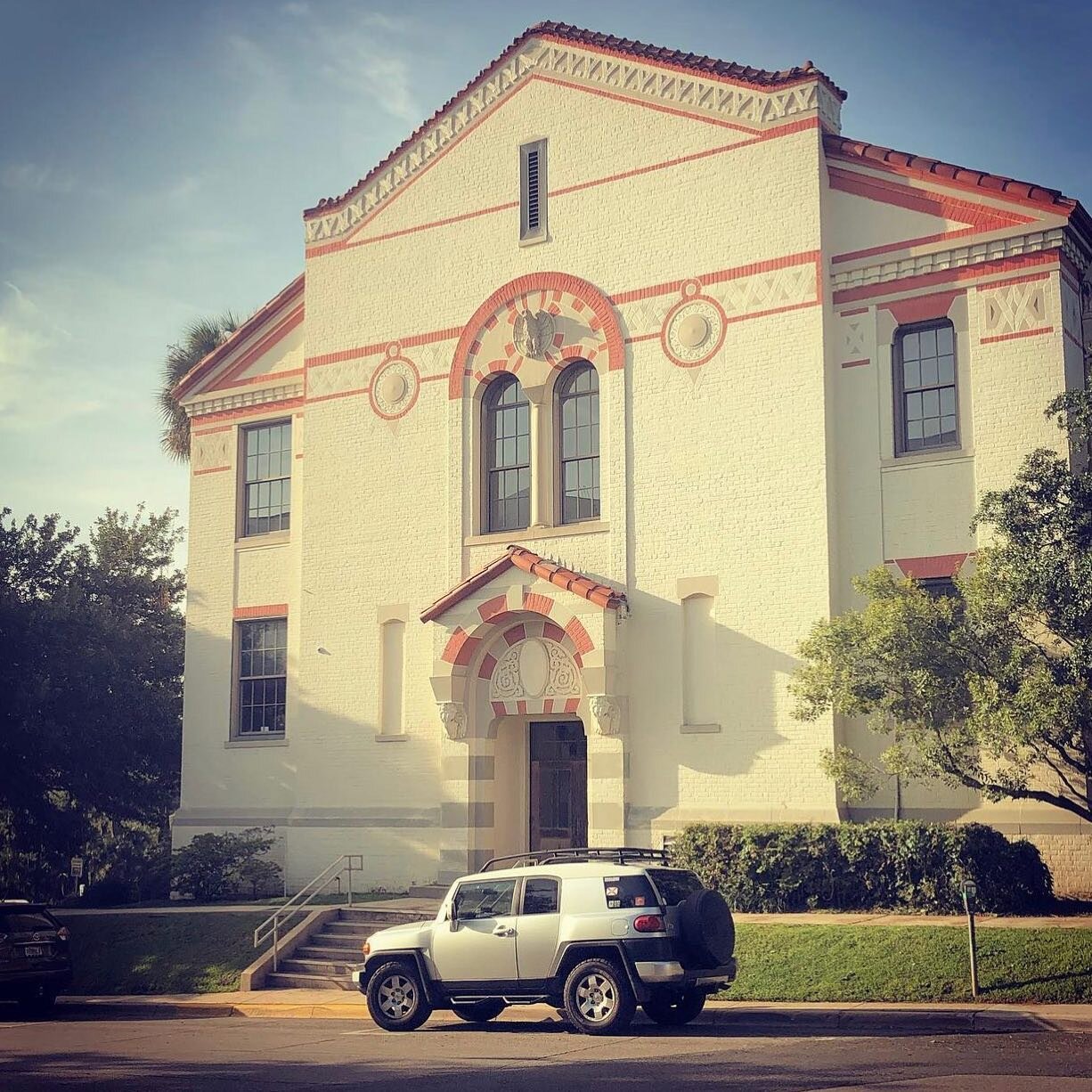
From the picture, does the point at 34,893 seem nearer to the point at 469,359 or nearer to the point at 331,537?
the point at 331,537

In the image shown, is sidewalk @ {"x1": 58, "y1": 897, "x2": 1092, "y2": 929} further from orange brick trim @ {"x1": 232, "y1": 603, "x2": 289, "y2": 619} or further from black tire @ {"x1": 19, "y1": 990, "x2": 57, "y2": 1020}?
orange brick trim @ {"x1": 232, "y1": 603, "x2": 289, "y2": 619}

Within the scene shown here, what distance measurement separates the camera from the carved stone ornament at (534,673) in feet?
82.6

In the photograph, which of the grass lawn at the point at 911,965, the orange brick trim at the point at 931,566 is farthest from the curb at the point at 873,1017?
the orange brick trim at the point at 931,566

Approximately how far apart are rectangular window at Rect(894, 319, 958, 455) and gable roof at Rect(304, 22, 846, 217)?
4.62m

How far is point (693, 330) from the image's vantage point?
81.7 ft

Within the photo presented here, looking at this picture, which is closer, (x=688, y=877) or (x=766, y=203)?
(x=688, y=877)

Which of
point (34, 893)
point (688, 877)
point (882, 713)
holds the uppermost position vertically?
point (882, 713)

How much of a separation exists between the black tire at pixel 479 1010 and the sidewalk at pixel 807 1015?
0.98 feet

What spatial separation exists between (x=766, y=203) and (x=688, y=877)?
12807mm

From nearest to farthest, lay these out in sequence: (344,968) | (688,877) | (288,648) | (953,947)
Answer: (688,877)
(953,947)
(344,968)
(288,648)

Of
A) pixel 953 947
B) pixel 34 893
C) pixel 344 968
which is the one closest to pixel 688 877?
pixel 953 947

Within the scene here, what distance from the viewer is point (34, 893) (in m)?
35.6

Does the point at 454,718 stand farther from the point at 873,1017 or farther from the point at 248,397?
the point at 873,1017

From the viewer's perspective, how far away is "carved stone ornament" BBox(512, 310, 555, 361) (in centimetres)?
2628
